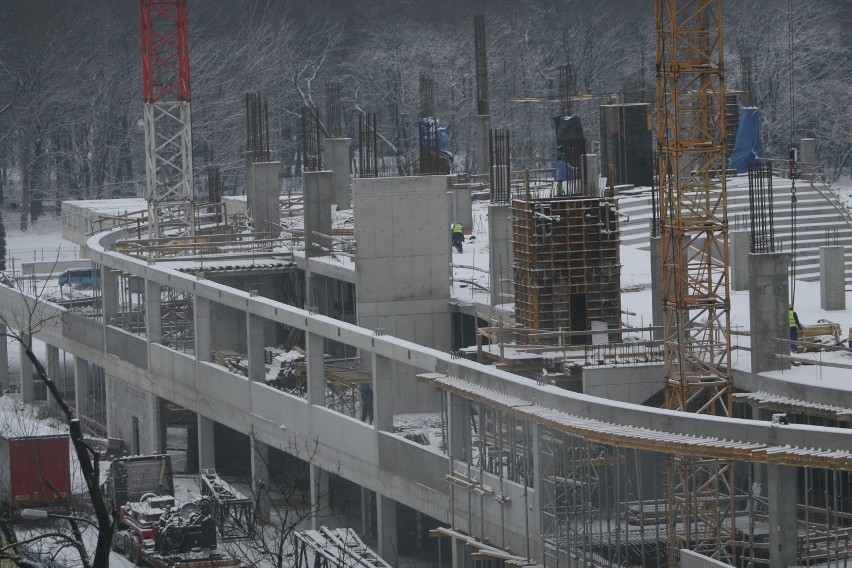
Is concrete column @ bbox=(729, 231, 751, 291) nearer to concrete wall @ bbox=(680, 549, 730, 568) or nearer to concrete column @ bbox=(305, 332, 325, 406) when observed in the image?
concrete column @ bbox=(305, 332, 325, 406)

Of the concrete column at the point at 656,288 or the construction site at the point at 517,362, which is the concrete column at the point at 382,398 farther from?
the concrete column at the point at 656,288

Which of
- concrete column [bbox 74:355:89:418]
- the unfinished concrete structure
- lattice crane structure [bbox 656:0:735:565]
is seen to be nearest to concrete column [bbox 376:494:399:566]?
the unfinished concrete structure

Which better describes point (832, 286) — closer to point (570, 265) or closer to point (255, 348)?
point (570, 265)

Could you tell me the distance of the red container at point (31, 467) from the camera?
37.0 m

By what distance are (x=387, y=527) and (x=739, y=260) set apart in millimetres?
10482

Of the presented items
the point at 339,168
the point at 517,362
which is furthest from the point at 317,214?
the point at 517,362

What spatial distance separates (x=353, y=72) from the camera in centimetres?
10138

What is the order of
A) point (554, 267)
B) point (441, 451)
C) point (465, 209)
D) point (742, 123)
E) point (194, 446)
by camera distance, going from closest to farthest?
point (441, 451)
point (554, 267)
point (194, 446)
point (465, 209)
point (742, 123)

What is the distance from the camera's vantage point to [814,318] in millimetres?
35719

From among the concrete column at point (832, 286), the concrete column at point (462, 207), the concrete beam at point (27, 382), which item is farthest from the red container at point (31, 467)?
the concrete column at point (462, 207)

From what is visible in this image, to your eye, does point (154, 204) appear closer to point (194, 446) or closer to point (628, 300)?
point (194, 446)

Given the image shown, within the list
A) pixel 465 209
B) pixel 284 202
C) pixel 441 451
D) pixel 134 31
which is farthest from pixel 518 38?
pixel 441 451

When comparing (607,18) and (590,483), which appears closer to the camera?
(590,483)

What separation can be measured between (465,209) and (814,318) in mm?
19570
